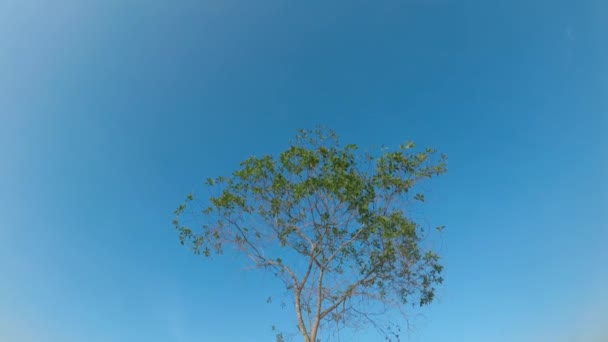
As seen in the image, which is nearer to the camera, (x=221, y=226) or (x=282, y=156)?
(x=282, y=156)

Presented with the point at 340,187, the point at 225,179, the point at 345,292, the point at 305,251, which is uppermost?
the point at 225,179

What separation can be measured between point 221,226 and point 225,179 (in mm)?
1740

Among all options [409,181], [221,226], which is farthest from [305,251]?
[409,181]

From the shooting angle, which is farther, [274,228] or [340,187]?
[274,228]

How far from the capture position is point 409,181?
12922 millimetres

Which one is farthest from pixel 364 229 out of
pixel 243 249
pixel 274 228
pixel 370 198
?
pixel 243 249

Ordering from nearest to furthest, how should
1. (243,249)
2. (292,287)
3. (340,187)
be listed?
(340,187) → (292,287) → (243,249)

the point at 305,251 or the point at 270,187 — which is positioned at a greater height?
the point at 270,187

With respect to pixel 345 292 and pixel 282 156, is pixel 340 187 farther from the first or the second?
pixel 345 292

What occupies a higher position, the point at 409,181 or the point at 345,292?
the point at 409,181

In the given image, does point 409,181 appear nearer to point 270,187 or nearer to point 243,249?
point 270,187

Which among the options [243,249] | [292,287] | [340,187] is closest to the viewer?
[340,187]

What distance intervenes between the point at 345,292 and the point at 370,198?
3.31 metres

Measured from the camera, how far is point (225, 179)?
532 inches
